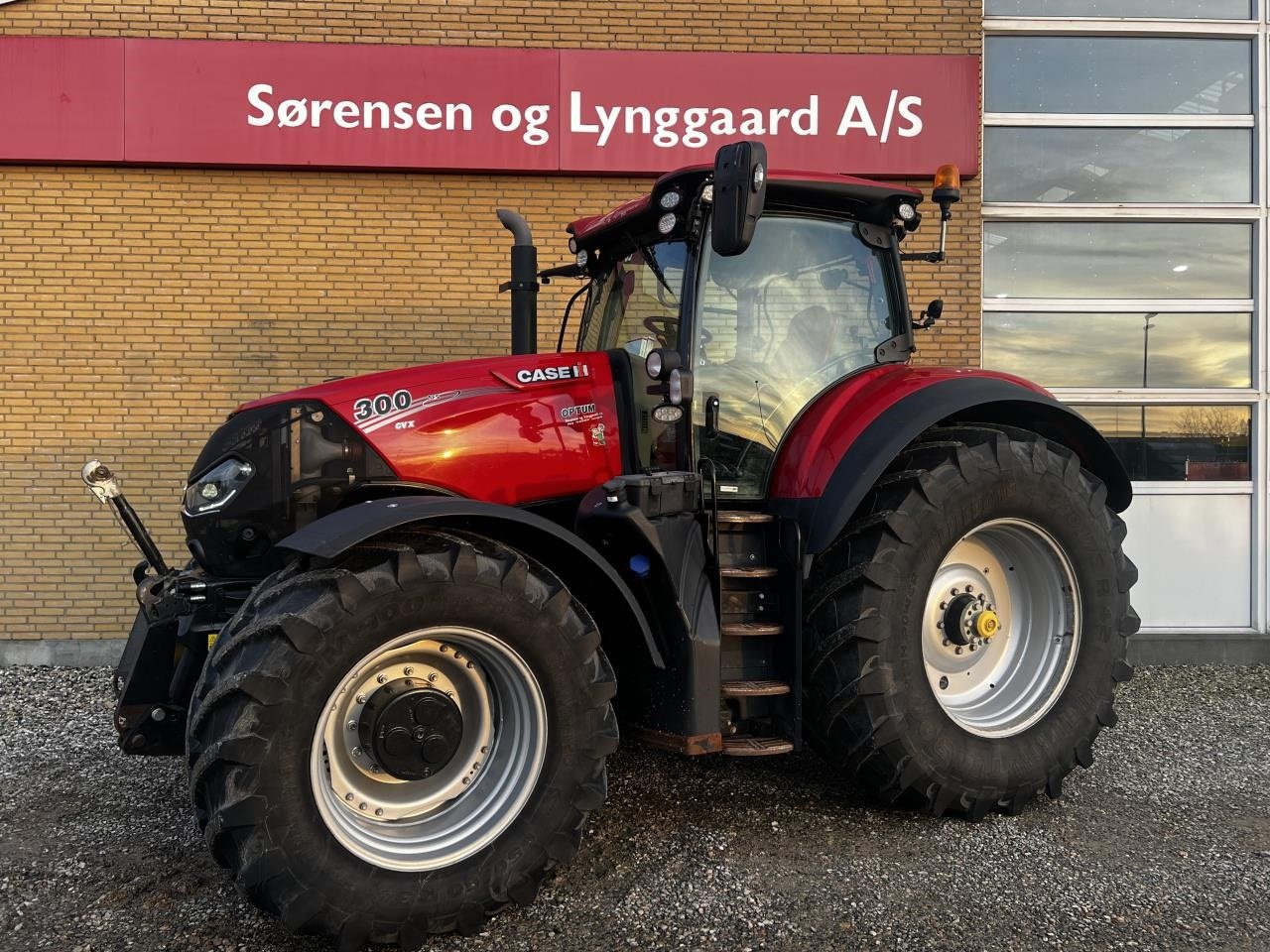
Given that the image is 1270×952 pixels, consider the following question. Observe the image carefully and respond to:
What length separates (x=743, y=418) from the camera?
353 cm

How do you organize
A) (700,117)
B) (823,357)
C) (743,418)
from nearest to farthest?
(743,418) → (823,357) → (700,117)

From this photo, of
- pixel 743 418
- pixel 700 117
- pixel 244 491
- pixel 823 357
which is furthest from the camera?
pixel 700 117

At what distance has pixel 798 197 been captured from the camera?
3693mm

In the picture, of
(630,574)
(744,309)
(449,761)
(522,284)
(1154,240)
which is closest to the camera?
(449,761)

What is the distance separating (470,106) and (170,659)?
198 inches

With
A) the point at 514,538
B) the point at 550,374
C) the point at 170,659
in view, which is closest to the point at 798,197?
the point at 550,374

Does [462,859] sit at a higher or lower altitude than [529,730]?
lower

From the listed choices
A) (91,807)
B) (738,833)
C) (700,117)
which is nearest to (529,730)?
(738,833)

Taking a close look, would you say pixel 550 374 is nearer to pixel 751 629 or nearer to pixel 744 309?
pixel 744 309

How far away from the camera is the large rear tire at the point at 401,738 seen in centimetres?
238

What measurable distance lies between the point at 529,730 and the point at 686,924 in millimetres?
732

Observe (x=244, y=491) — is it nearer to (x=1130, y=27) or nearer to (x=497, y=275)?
(x=497, y=275)

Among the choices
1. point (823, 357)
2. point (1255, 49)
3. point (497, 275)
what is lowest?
point (823, 357)

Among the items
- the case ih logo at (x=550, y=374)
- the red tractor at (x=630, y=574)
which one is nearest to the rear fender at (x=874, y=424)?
the red tractor at (x=630, y=574)
